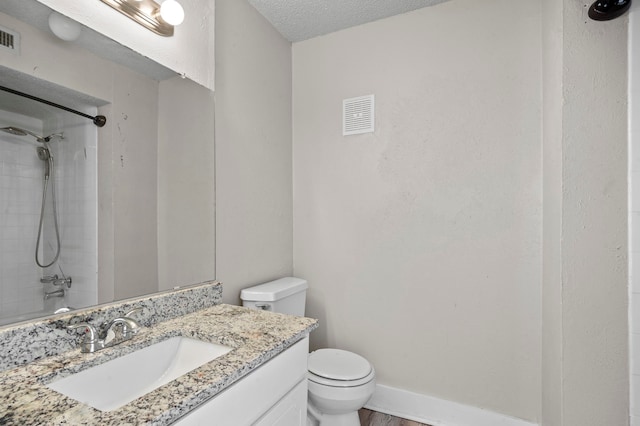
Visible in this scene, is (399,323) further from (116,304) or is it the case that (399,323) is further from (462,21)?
(462,21)

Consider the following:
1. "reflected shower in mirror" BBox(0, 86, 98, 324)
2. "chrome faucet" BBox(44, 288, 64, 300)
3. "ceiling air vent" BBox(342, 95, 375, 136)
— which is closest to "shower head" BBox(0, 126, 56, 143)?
"reflected shower in mirror" BBox(0, 86, 98, 324)

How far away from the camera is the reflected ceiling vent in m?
0.84

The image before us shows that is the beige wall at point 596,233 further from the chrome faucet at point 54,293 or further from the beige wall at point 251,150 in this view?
the chrome faucet at point 54,293

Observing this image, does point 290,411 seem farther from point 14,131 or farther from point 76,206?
point 14,131

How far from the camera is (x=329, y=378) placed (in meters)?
1.51

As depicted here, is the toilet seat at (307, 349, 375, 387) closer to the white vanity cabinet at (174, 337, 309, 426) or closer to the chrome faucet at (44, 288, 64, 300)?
the white vanity cabinet at (174, 337, 309, 426)

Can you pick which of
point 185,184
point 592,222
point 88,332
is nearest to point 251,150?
point 185,184

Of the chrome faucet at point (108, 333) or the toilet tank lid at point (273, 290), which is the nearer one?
the chrome faucet at point (108, 333)

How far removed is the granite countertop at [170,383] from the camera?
628mm

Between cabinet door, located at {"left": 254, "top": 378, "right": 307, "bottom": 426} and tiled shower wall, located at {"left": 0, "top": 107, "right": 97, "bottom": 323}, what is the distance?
0.67 meters

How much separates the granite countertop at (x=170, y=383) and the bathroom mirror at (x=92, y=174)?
183mm

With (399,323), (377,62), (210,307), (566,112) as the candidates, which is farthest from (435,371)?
(377,62)

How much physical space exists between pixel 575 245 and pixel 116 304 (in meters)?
1.75

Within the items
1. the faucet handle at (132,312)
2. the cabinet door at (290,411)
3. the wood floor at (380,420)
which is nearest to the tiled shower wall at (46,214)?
the faucet handle at (132,312)
